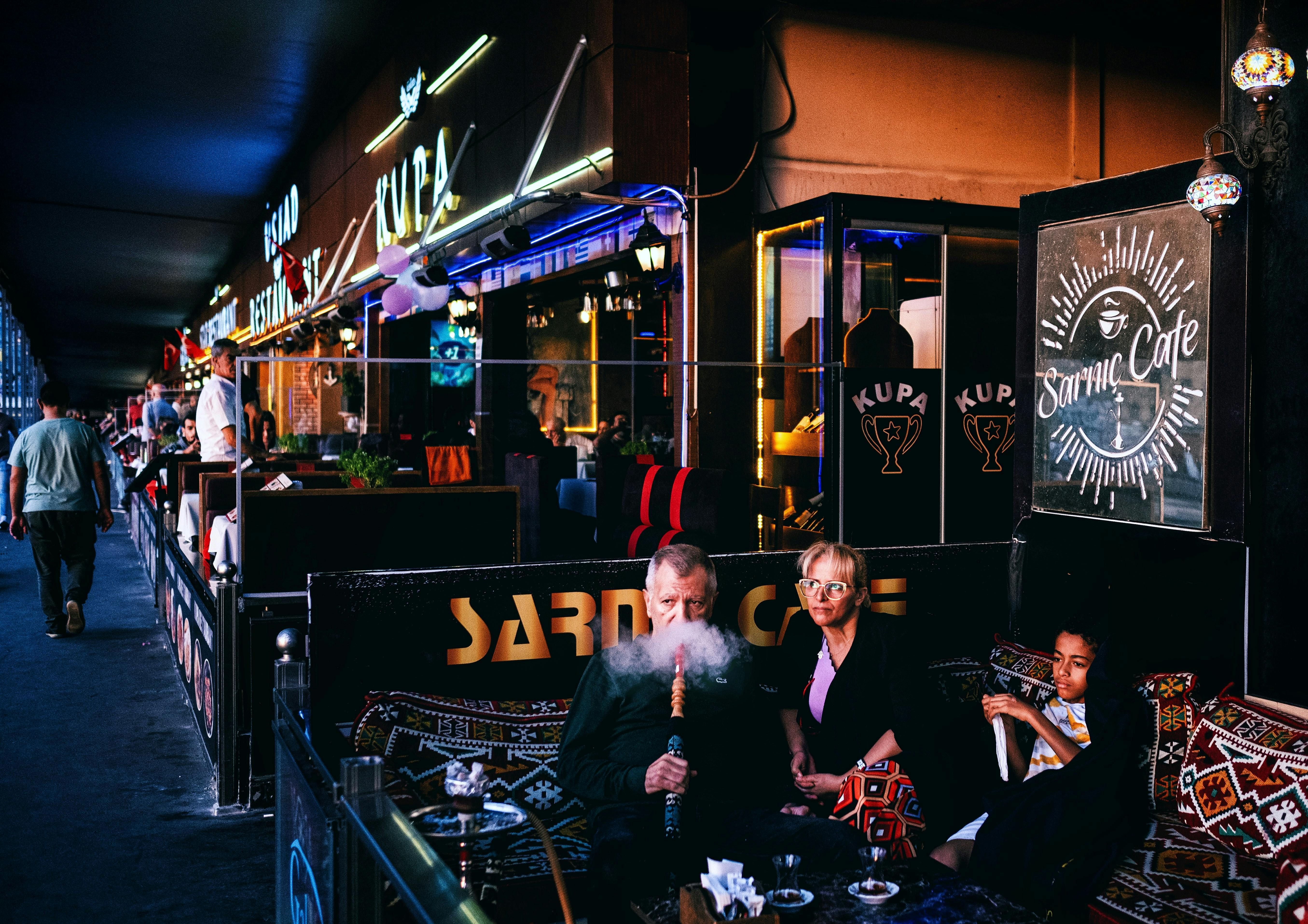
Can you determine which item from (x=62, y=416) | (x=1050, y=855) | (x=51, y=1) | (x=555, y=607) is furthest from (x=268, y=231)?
(x=1050, y=855)

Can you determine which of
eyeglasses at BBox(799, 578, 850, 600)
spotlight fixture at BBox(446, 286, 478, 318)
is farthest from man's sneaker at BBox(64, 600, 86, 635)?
eyeglasses at BBox(799, 578, 850, 600)

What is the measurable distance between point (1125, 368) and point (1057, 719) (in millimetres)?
1314

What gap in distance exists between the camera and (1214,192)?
3.05 meters

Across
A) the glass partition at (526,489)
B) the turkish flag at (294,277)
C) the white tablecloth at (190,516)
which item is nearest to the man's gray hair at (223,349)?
the glass partition at (526,489)

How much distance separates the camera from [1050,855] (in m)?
2.54

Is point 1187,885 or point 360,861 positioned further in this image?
point 1187,885

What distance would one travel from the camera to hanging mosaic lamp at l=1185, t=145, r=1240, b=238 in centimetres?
304

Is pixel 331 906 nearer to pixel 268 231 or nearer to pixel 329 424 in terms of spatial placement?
pixel 329 424

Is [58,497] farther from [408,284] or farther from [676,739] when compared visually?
[676,739]

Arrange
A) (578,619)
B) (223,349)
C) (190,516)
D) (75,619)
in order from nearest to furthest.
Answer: (578,619) < (223,349) < (190,516) < (75,619)

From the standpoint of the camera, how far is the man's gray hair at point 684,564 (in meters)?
2.86

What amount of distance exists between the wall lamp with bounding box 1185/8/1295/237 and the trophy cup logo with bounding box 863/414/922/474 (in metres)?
2.65

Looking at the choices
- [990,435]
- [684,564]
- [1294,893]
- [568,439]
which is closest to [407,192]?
[568,439]

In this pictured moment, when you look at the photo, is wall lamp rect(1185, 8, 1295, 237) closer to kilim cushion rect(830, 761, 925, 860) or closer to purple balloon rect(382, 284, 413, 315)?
kilim cushion rect(830, 761, 925, 860)
